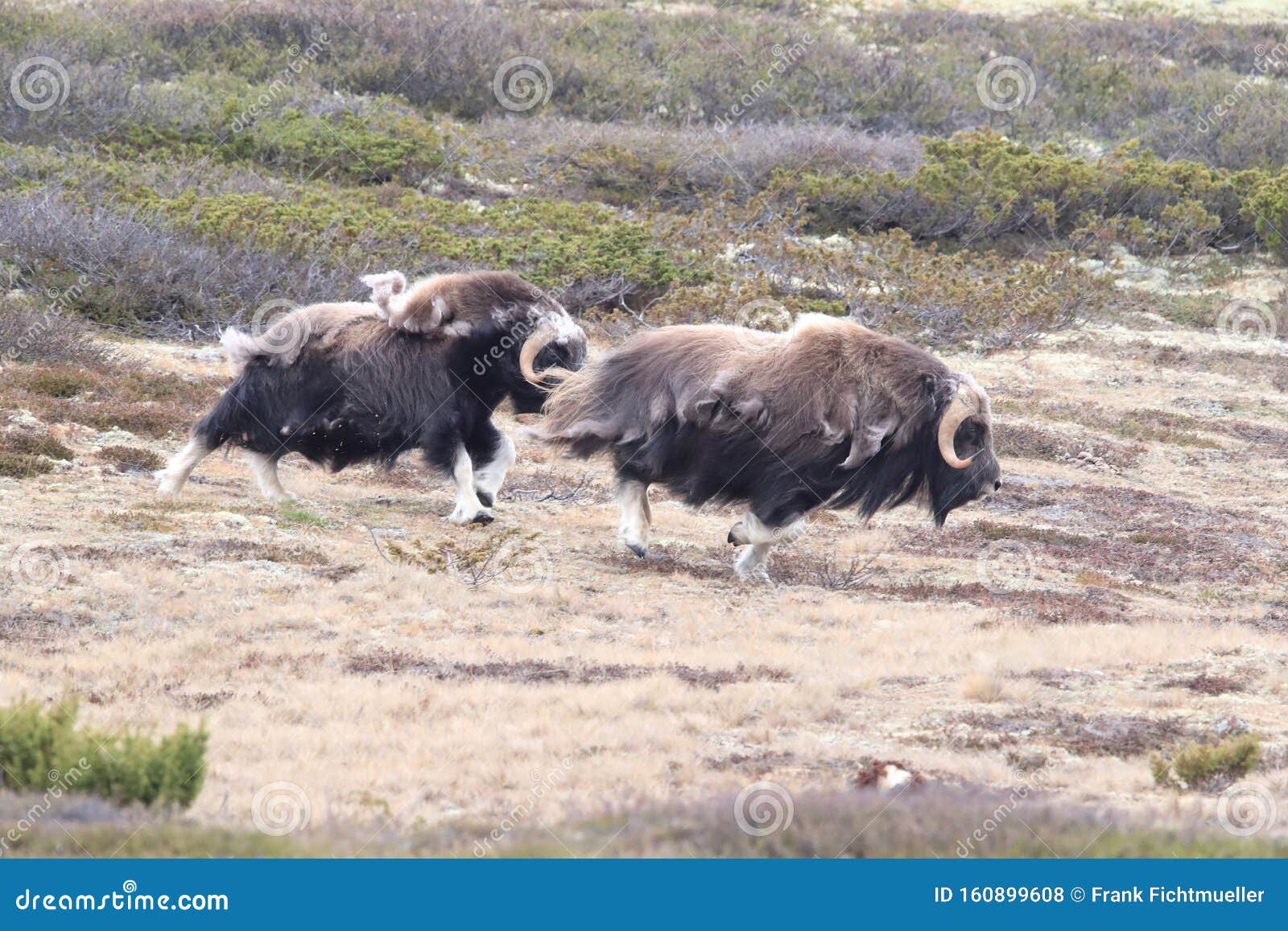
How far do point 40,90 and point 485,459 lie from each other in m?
14.1

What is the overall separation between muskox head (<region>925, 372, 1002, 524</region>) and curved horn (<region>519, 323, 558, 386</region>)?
241cm

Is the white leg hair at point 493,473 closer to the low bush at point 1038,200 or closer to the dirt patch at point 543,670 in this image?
the dirt patch at point 543,670

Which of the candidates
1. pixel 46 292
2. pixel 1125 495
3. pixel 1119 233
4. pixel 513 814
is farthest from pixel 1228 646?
pixel 1119 233

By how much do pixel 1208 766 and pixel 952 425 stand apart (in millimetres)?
3962

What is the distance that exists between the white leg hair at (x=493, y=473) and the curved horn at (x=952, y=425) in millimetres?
2785

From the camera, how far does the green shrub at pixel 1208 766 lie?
5.39 meters

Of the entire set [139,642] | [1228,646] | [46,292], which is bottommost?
[46,292]

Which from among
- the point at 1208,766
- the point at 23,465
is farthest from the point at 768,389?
the point at 23,465

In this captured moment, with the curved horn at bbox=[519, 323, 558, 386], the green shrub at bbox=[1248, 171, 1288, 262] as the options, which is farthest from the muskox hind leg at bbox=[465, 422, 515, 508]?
the green shrub at bbox=[1248, 171, 1288, 262]

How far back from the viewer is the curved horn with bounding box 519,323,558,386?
969cm

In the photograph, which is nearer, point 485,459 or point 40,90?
point 485,459

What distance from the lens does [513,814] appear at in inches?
185

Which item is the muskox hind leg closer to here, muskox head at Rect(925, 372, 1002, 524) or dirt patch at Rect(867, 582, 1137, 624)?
dirt patch at Rect(867, 582, 1137, 624)

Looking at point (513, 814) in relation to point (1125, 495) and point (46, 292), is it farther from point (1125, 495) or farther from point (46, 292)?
point (46, 292)
